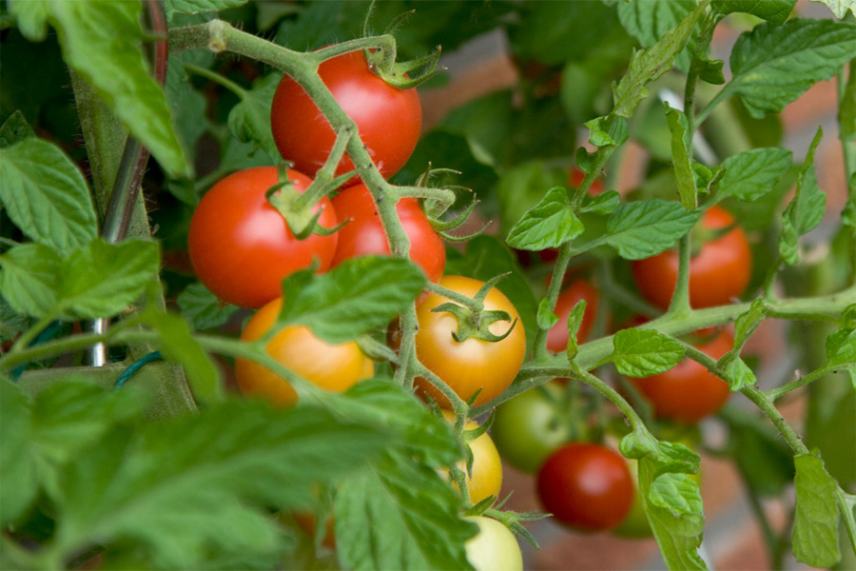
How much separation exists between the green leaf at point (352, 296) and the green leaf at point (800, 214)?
0.82 ft

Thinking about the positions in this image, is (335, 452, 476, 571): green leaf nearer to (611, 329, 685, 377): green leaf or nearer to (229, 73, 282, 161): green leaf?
(611, 329, 685, 377): green leaf

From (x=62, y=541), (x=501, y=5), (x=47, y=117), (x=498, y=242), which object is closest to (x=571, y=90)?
(x=501, y=5)

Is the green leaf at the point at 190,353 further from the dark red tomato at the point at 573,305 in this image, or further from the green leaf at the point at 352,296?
the dark red tomato at the point at 573,305

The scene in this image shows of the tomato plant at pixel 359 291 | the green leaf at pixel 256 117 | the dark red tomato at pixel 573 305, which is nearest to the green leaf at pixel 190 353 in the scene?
the tomato plant at pixel 359 291

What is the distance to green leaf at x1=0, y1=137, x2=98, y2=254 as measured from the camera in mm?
354

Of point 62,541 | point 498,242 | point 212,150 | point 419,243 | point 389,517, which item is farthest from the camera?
point 212,150

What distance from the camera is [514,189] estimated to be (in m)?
0.73

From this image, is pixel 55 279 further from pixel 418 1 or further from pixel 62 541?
pixel 418 1

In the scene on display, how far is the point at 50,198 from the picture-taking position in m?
0.36

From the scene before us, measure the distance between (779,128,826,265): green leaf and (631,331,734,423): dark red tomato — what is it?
0.85 ft

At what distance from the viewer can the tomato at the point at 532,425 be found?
79 centimetres

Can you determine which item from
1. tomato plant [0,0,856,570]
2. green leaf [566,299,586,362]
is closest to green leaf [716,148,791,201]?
tomato plant [0,0,856,570]

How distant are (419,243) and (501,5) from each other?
34 cm

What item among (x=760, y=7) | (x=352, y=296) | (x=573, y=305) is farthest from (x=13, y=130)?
(x=573, y=305)
